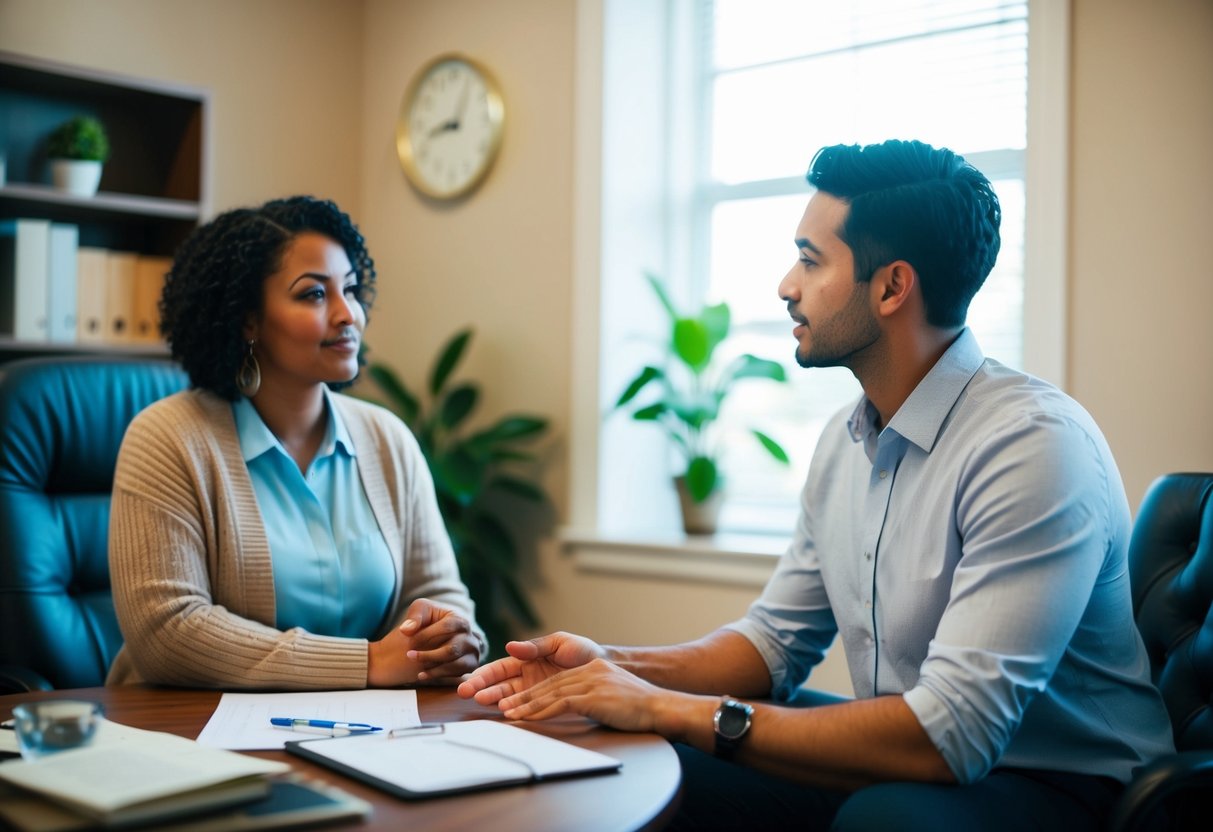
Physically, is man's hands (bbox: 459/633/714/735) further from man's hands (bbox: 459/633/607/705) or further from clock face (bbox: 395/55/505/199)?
clock face (bbox: 395/55/505/199)

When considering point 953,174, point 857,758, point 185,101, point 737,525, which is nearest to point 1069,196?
point 953,174

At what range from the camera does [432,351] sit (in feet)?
12.3

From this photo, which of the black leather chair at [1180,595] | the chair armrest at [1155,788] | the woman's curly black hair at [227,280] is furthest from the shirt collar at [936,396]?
the woman's curly black hair at [227,280]

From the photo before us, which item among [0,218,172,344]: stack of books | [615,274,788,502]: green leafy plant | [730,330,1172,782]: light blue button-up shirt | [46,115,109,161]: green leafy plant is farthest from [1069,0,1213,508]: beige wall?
[46,115,109,161]: green leafy plant

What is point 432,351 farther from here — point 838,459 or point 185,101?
point 838,459

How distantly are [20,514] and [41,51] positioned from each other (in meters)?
1.80

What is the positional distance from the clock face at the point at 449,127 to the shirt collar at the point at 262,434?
175 cm

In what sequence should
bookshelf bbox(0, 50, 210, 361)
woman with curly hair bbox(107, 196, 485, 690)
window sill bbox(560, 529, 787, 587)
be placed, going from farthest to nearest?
bookshelf bbox(0, 50, 210, 361)
window sill bbox(560, 529, 787, 587)
woman with curly hair bbox(107, 196, 485, 690)

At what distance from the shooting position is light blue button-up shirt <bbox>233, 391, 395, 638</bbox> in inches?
70.4

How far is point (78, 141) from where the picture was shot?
3.01 m

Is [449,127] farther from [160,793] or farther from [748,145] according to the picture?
[160,793]

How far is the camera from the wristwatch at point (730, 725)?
131 centimetres

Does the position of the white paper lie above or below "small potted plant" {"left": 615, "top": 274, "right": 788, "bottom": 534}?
below

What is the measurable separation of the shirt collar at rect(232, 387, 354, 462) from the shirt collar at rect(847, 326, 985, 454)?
0.91m
